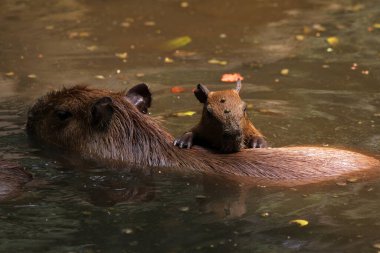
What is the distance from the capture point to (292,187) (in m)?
7.63

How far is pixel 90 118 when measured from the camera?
8727mm

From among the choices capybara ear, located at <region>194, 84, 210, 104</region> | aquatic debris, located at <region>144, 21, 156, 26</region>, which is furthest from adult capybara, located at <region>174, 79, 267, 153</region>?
aquatic debris, located at <region>144, 21, 156, 26</region>

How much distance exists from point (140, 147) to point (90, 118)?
62 centimetres

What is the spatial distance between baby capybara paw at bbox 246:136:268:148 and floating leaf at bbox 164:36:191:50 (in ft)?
14.2

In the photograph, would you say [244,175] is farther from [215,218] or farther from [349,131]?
[349,131]

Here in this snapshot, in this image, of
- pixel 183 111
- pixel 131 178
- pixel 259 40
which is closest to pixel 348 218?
pixel 131 178

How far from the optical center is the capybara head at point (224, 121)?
7.79 meters

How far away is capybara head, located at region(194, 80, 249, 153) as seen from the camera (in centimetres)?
779

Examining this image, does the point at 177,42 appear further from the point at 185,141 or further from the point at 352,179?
the point at 352,179

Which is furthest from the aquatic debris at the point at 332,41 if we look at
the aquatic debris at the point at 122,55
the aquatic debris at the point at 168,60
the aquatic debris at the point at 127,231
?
the aquatic debris at the point at 127,231

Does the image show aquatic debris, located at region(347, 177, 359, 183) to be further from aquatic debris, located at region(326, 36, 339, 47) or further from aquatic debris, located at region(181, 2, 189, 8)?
aquatic debris, located at region(181, 2, 189, 8)

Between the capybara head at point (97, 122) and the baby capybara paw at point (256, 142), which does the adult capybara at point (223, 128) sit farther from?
the capybara head at point (97, 122)

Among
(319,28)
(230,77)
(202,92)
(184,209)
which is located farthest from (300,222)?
(319,28)

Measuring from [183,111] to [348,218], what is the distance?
3.44 metres
